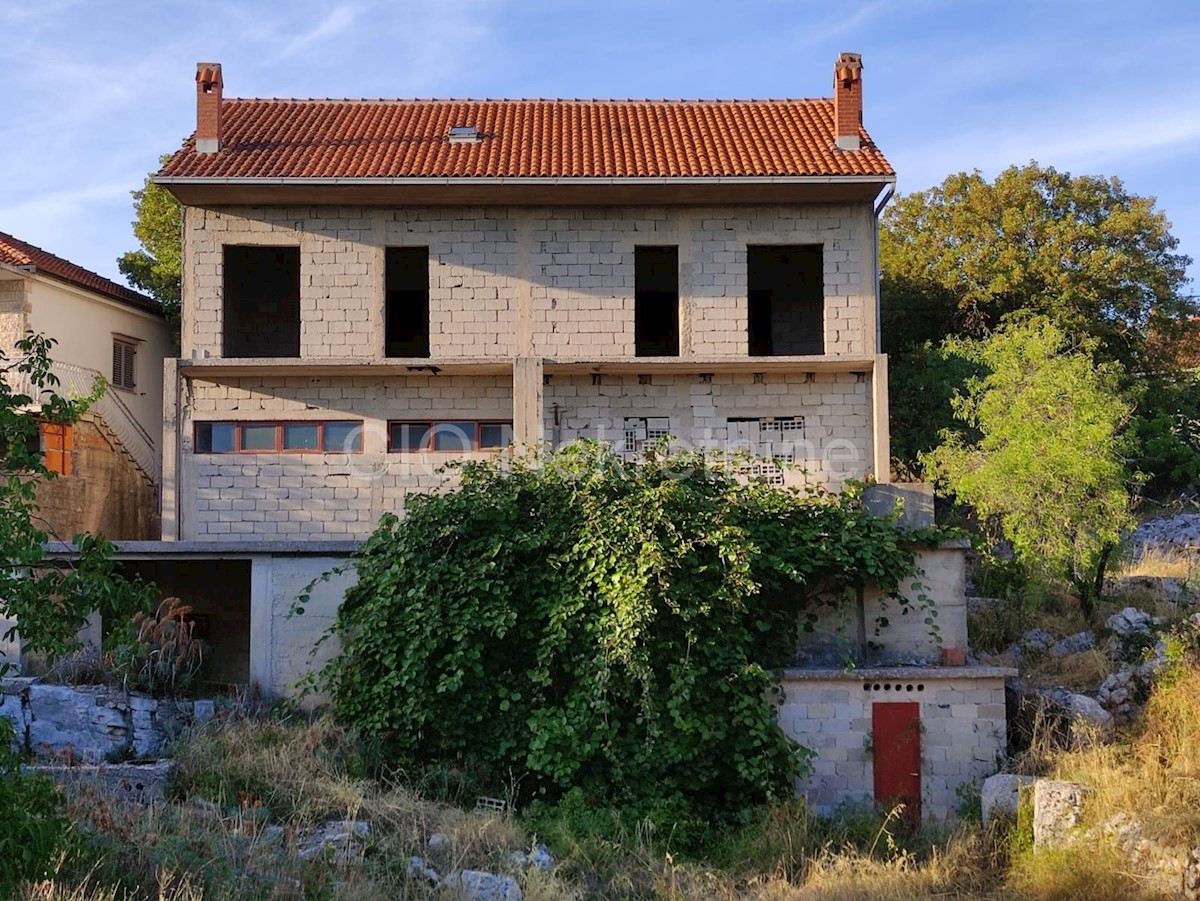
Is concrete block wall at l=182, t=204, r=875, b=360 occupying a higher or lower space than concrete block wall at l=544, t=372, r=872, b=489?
higher

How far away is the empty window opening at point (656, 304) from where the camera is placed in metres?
22.6

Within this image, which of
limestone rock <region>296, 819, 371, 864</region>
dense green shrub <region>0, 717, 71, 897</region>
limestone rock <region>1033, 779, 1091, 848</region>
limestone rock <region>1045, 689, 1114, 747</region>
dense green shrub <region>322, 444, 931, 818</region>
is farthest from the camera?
limestone rock <region>1045, 689, 1114, 747</region>

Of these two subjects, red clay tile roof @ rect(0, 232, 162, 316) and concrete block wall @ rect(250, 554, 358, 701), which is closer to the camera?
concrete block wall @ rect(250, 554, 358, 701)

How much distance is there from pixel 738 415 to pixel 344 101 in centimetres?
947

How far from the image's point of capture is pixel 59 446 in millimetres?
20984

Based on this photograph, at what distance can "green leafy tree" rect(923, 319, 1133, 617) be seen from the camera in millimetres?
17797

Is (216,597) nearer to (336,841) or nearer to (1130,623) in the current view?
(336,841)

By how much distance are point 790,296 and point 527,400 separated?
670 centimetres

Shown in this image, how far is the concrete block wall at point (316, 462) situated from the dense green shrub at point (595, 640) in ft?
13.6

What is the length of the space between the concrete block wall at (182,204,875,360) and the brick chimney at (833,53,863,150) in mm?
1373

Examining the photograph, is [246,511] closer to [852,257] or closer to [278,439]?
[278,439]

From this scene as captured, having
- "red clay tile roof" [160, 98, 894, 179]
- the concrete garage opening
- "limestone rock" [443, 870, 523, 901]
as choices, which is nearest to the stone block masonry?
the concrete garage opening

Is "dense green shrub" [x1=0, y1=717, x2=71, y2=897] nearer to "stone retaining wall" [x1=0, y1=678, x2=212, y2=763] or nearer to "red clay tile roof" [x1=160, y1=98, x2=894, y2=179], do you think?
"stone retaining wall" [x1=0, y1=678, x2=212, y2=763]

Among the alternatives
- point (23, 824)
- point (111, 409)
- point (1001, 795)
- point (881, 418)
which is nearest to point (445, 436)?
point (881, 418)
